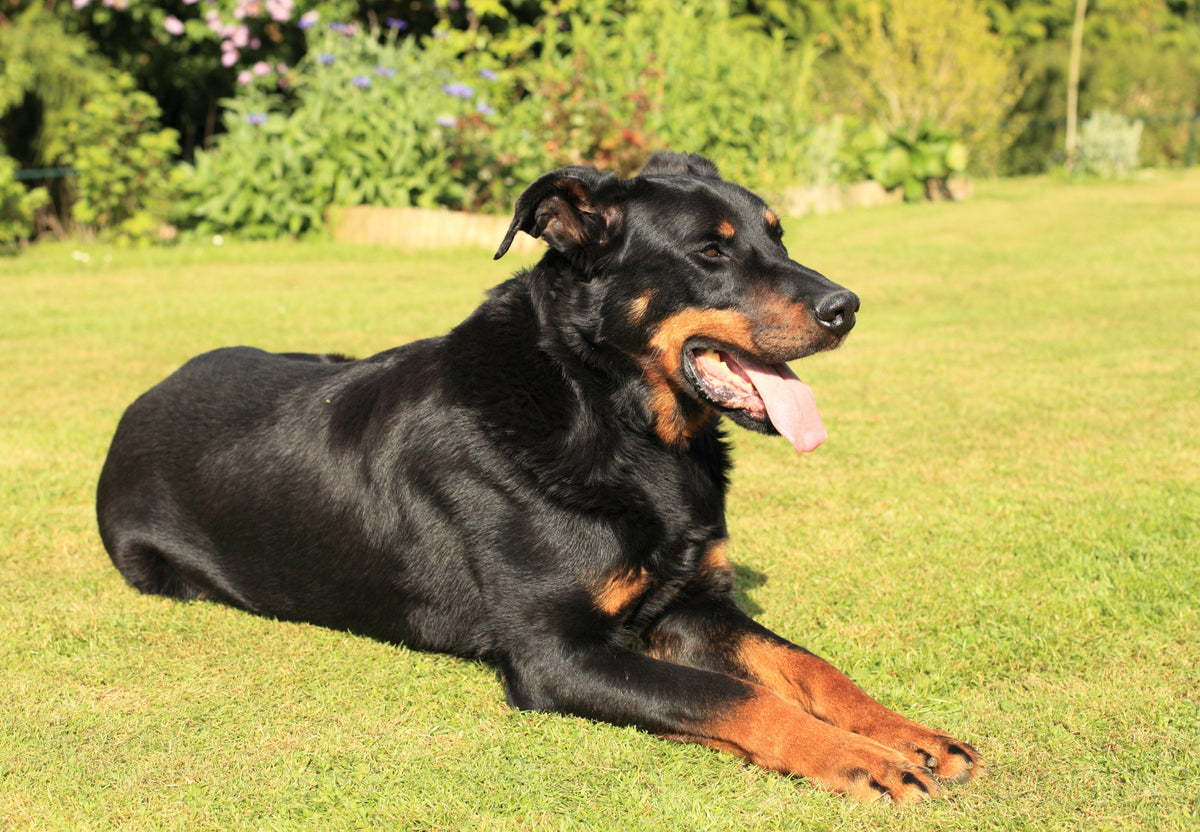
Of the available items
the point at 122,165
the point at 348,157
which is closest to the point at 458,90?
the point at 348,157

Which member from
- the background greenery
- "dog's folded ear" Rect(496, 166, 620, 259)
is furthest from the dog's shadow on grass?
the background greenery

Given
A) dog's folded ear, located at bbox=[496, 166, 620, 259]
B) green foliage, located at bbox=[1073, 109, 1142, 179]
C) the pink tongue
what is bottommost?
green foliage, located at bbox=[1073, 109, 1142, 179]

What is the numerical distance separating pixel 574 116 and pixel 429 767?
35.6ft

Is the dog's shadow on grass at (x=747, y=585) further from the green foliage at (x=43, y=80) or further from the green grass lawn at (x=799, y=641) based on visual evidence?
the green foliage at (x=43, y=80)

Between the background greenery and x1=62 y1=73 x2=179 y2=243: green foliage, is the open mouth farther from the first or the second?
x1=62 y1=73 x2=179 y2=243: green foliage

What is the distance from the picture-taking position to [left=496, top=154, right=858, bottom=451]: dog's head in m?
3.22

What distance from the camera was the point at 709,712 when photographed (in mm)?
2871

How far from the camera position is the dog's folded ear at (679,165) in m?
4.02

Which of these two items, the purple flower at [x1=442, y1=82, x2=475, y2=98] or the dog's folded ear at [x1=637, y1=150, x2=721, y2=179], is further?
the purple flower at [x1=442, y1=82, x2=475, y2=98]

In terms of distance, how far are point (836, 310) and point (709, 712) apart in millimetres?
1186

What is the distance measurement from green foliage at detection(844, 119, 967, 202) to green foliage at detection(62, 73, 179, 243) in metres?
10.5

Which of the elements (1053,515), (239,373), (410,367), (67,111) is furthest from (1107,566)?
(67,111)

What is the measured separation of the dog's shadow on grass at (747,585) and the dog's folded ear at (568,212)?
1.32 metres

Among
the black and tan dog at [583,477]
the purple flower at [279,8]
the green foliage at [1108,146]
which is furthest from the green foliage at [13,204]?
the green foliage at [1108,146]
